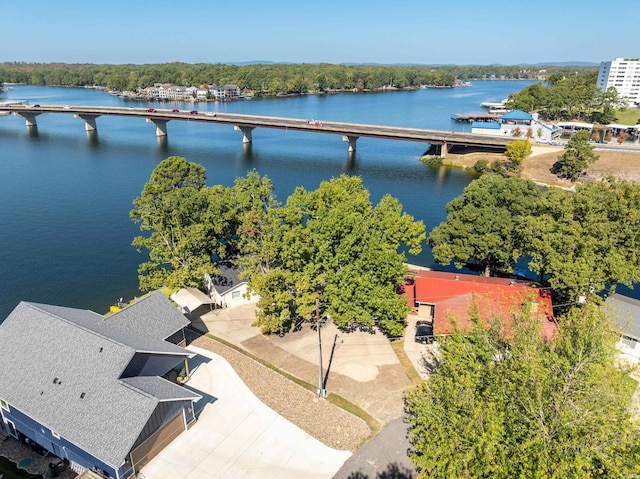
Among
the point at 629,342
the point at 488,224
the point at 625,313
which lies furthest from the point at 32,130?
the point at 629,342

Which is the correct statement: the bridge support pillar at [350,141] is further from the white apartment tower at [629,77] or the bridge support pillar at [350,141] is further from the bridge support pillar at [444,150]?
the white apartment tower at [629,77]

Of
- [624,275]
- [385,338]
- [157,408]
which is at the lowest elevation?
[385,338]

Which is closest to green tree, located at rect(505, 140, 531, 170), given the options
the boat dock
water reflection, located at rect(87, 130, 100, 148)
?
the boat dock

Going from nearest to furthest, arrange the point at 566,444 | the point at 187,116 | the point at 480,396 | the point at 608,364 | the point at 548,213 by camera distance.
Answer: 1. the point at 566,444
2. the point at 480,396
3. the point at 608,364
4. the point at 548,213
5. the point at 187,116

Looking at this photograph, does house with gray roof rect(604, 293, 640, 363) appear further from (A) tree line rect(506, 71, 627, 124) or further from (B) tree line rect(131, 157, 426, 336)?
(A) tree line rect(506, 71, 627, 124)

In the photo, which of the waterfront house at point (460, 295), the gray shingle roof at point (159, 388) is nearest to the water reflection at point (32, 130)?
the waterfront house at point (460, 295)

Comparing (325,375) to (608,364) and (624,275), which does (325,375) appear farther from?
(624,275)

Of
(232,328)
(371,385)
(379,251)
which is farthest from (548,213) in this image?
(232,328)
